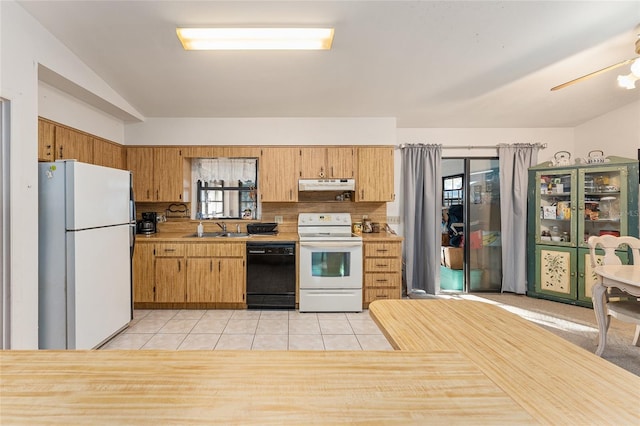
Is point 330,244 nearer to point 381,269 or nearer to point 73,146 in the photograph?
point 381,269

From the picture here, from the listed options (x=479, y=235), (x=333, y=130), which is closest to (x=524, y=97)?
(x=479, y=235)

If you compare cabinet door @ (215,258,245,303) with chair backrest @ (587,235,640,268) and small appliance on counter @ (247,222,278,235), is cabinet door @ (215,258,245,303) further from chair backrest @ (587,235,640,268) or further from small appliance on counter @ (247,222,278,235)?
chair backrest @ (587,235,640,268)

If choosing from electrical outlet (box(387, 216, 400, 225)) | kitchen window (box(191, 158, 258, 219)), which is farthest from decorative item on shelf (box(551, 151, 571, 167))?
kitchen window (box(191, 158, 258, 219))

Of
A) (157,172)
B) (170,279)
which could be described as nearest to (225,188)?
(157,172)

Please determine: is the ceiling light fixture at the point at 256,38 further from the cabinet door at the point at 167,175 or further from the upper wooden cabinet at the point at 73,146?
the cabinet door at the point at 167,175

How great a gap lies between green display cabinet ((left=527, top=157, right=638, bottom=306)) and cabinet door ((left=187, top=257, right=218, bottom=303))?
4.41m

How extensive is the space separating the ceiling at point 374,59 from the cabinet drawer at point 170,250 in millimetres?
1737

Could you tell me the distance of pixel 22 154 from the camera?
6.79ft

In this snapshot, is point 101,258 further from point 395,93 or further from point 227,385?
point 395,93

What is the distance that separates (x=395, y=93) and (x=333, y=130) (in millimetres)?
993

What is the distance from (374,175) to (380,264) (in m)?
1.21

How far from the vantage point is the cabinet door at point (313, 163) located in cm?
396

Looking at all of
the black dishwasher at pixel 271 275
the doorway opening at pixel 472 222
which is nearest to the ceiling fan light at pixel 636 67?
the doorway opening at pixel 472 222

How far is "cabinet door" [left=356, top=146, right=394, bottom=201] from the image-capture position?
3965 mm
